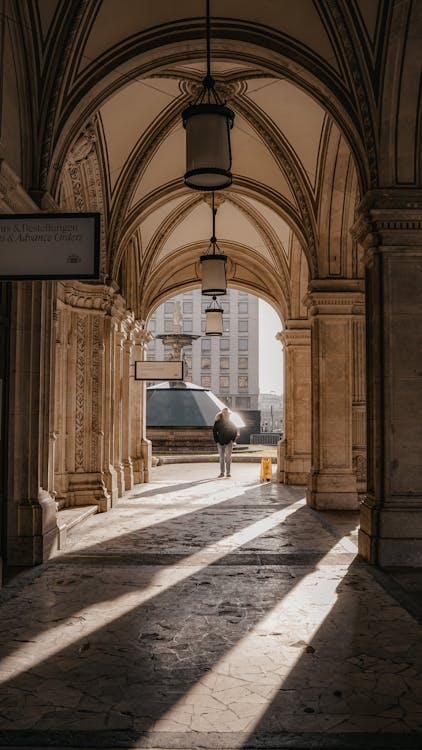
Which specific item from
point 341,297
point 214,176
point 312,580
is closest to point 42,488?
point 312,580

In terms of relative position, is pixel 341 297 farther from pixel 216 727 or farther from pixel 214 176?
pixel 216 727

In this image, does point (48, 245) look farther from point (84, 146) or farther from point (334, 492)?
point (334, 492)

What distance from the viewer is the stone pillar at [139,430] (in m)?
17.1

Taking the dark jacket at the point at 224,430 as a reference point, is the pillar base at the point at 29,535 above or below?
below

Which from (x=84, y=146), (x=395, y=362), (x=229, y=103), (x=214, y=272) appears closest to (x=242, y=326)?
(x=214, y=272)

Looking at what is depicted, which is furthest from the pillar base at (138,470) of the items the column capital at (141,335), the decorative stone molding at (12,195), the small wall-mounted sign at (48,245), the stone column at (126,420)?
the small wall-mounted sign at (48,245)

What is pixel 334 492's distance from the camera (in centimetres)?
1216

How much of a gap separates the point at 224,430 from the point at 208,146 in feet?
38.7

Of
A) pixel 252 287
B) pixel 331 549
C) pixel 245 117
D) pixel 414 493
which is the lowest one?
pixel 331 549

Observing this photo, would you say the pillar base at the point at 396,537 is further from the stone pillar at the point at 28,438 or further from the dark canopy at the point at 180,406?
the dark canopy at the point at 180,406

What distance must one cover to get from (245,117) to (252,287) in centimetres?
964

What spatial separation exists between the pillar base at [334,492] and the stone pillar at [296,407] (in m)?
4.39

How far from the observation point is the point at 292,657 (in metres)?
4.57

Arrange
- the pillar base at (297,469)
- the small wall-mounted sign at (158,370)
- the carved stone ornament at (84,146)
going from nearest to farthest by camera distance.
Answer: the carved stone ornament at (84,146) → the small wall-mounted sign at (158,370) → the pillar base at (297,469)
